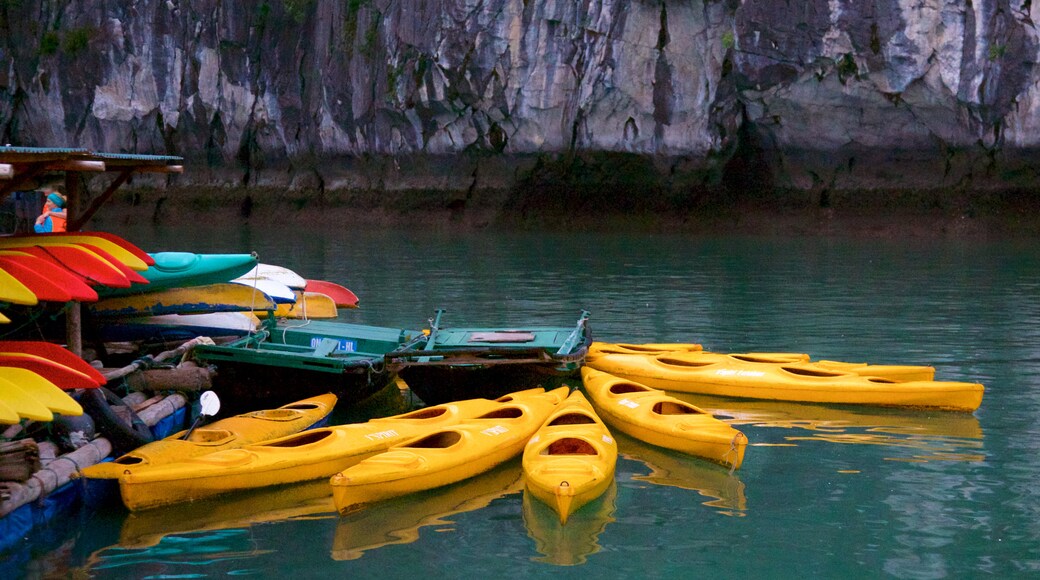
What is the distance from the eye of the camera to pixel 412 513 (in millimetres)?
6008

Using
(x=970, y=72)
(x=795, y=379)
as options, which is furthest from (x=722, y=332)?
(x=970, y=72)

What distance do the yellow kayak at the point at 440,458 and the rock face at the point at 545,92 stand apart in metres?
19.0

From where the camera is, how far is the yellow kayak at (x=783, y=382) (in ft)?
27.3

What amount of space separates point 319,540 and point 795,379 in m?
4.62

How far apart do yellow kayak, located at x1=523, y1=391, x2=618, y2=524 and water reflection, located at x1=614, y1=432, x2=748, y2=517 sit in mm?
277

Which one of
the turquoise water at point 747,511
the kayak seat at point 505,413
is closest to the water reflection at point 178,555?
the turquoise water at point 747,511

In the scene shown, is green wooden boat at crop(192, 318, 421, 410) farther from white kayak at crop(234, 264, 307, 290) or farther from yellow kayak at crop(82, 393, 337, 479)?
white kayak at crop(234, 264, 307, 290)

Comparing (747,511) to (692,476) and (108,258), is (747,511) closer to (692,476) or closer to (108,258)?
(692,476)

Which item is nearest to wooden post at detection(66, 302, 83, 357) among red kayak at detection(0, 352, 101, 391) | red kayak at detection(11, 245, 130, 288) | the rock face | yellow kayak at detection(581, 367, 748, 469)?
red kayak at detection(11, 245, 130, 288)

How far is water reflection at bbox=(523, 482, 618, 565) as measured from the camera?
5387mm

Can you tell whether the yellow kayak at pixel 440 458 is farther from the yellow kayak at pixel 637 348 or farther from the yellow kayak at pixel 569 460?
the yellow kayak at pixel 637 348

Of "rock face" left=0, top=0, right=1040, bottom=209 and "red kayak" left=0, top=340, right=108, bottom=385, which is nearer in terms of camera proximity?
"red kayak" left=0, top=340, right=108, bottom=385

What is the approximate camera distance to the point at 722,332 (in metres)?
12.3

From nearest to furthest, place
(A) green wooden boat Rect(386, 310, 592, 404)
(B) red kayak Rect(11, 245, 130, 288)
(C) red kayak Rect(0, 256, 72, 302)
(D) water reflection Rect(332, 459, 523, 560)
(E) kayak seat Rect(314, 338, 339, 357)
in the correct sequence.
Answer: (D) water reflection Rect(332, 459, 523, 560)
(C) red kayak Rect(0, 256, 72, 302)
(B) red kayak Rect(11, 245, 130, 288)
(A) green wooden boat Rect(386, 310, 592, 404)
(E) kayak seat Rect(314, 338, 339, 357)
